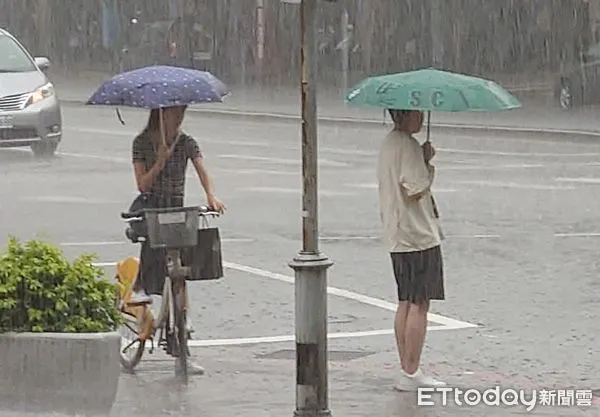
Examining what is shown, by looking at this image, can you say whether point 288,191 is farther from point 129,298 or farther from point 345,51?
point 345,51

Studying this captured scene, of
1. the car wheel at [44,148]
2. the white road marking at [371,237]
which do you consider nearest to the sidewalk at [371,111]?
the car wheel at [44,148]

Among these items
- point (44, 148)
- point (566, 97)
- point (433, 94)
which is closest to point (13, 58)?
point (44, 148)

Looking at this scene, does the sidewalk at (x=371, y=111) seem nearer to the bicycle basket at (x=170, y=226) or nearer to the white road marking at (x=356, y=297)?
the white road marking at (x=356, y=297)

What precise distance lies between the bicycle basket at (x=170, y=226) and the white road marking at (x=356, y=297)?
9.23 feet

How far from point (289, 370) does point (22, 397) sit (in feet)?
7.42

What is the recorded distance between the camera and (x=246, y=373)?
9.27 meters

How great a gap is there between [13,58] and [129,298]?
607 inches

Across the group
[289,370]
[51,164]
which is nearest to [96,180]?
[51,164]

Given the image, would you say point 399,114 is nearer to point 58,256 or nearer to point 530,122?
point 58,256

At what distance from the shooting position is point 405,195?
8.68 meters

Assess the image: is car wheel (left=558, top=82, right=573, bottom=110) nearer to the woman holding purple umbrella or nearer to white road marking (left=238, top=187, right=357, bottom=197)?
white road marking (left=238, top=187, right=357, bottom=197)

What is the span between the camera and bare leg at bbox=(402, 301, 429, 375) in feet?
29.1

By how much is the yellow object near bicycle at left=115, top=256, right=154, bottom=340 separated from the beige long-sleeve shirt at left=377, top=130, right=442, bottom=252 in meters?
1.51

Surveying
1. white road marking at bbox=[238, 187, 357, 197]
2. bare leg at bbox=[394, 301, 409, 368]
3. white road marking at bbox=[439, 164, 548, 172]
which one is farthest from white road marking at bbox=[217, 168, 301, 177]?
bare leg at bbox=[394, 301, 409, 368]
